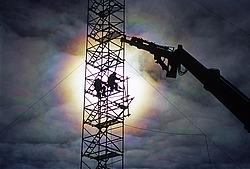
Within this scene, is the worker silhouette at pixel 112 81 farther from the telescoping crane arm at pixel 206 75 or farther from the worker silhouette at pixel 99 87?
the telescoping crane arm at pixel 206 75

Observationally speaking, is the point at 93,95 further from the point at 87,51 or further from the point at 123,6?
the point at 123,6

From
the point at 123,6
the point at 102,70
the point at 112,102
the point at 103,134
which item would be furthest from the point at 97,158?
the point at 123,6

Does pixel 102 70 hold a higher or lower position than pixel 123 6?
lower

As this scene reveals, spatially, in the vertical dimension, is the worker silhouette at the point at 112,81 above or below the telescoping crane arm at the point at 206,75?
above

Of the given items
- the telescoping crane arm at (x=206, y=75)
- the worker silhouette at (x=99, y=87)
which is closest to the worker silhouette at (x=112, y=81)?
the worker silhouette at (x=99, y=87)

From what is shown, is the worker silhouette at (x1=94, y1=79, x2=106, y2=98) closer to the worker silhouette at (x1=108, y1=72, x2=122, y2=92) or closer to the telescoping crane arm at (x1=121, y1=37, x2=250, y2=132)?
the worker silhouette at (x1=108, y1=72, x2=122, y2=92)

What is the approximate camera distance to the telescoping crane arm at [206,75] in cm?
2860

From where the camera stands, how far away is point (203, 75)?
102ft

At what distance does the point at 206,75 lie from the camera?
101 ft

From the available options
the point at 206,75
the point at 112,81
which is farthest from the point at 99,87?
the point at 206,75

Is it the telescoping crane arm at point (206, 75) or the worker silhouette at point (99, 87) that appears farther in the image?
the worker silhouette at point (99, 87)

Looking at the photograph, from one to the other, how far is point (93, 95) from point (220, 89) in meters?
16.8

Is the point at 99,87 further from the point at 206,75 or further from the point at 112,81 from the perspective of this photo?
the point at 206,75

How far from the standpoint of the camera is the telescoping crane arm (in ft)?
93.8
